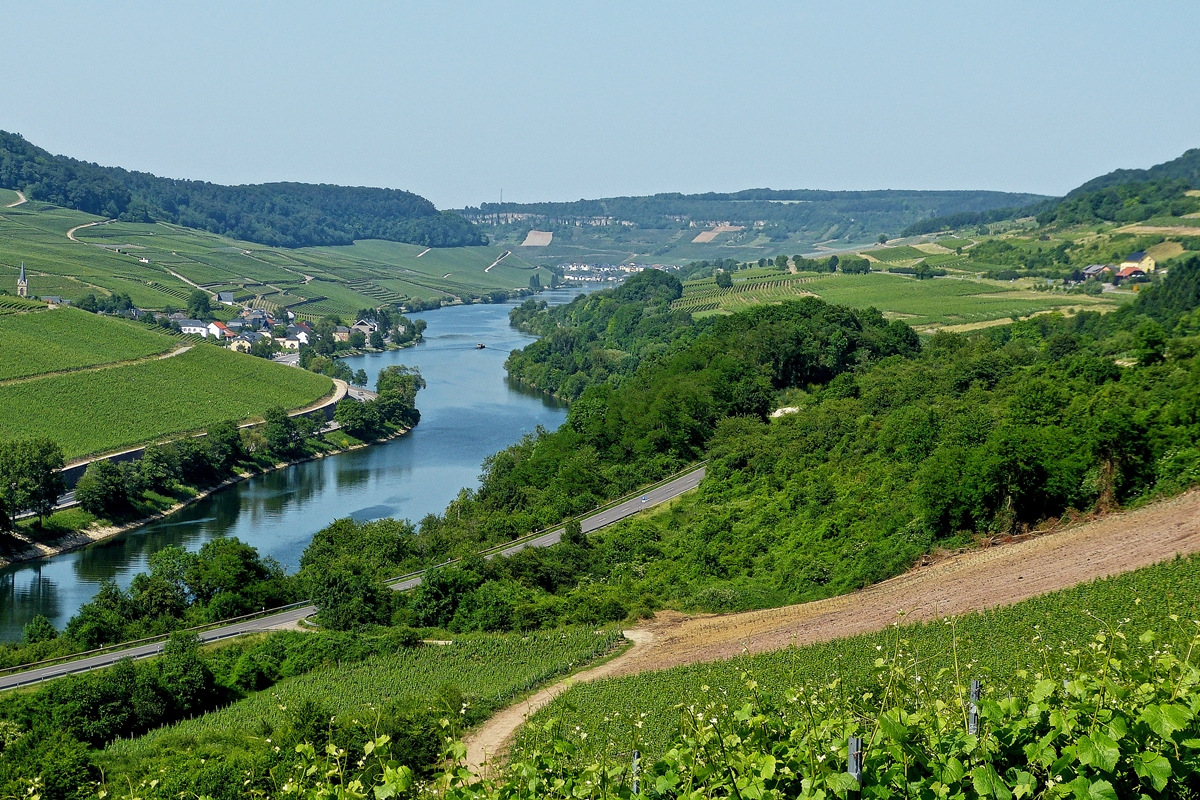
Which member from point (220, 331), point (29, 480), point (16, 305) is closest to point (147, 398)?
point (16, 305)

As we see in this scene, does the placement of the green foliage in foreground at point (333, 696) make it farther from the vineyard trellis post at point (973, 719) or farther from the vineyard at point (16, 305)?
the vineyard at point (16, 305)

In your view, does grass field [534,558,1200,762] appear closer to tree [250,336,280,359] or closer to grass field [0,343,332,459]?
grass field [0,343,332,459]

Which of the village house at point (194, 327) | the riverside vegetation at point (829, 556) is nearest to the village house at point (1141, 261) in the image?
the riverside vegetation at point (829, 556)

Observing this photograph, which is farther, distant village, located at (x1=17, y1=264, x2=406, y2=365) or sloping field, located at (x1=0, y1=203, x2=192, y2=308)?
sloping field, located at (x1=0, y1=203, x2=192, y2=308)

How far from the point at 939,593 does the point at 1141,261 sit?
70.3 metres

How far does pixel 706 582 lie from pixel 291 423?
4116cm

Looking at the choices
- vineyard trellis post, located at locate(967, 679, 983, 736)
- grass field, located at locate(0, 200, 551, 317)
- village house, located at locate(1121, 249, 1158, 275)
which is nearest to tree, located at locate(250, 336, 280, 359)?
grass field, located at locate(0, 200, 551, 317)

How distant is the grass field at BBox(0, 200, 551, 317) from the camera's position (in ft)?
343

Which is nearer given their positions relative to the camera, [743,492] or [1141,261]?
[743,492]

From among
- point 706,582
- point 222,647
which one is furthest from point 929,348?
point 222,647

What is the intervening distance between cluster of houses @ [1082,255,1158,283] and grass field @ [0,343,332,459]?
5779cm

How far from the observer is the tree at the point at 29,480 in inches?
1789

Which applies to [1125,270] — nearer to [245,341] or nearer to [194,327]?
[245,341]

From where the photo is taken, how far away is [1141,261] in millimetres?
80625
